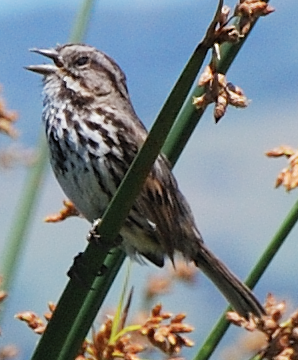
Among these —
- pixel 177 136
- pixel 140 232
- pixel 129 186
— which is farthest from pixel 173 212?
pixel 129 186

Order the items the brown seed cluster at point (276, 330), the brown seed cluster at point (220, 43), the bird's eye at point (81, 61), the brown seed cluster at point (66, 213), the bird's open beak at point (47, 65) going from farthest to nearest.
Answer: the bird's eye at point (81, 61)
the bird's open beak at point (47, 65)
the brown seed cluster at point (66, 213)
the brown seed cluster at point (276, 330)
the brown seed cluster at point (220, 43)

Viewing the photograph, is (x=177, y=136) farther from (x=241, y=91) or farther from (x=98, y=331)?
(x=241, y=91)

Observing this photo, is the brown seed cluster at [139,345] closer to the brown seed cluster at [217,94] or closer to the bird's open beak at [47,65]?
the brown seed cluster at [217,94]

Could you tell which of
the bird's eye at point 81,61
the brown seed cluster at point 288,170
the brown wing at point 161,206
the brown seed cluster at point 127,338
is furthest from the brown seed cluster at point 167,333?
the bird's eye at point 81,61

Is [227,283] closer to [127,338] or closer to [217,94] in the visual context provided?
[127,338]

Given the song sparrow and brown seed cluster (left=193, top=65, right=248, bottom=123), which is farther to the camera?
the song sparrow

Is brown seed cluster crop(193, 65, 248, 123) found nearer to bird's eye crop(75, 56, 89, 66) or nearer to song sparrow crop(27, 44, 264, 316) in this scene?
song sparrow crop(27, 44, 264, 316)

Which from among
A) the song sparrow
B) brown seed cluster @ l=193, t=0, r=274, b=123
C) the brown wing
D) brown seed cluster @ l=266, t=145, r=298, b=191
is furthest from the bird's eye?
Answer: brown seed cluster @ l=193, t=0, r=274, b=123
